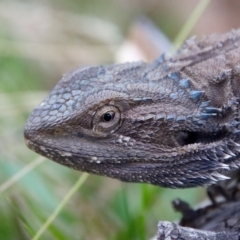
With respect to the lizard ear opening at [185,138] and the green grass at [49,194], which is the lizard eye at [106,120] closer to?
the lizard ear opening at [185,138]

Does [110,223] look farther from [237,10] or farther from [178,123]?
[237,10]

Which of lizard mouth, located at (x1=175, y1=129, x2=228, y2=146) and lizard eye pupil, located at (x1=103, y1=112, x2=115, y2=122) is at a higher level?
lizard eye pupil, located at (x1=103, y1=112, x2=115, y2=122)

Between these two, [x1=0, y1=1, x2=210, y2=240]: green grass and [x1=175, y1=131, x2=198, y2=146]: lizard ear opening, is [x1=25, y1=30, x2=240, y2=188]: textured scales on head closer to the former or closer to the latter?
[x1=175, y1=131, x2=198, y2=146]: lizard ear opening

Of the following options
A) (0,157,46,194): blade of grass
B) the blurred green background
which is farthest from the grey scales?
(0,157,46,194): blade of grass

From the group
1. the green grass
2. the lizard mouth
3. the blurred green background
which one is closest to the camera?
the lizard mouth

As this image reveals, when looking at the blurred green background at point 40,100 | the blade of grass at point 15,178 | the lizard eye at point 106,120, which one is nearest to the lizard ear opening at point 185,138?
the lizard eye at point 106,120

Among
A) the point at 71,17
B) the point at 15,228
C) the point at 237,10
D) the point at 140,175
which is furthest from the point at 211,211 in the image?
the point at 237,10
